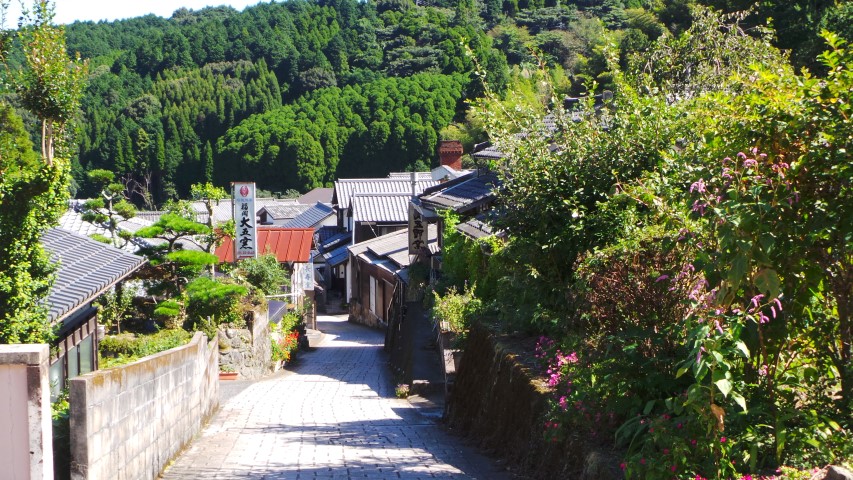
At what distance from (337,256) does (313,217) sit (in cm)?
771

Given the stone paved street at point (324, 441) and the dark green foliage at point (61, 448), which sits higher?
the dark green foliage at point (61, 448)

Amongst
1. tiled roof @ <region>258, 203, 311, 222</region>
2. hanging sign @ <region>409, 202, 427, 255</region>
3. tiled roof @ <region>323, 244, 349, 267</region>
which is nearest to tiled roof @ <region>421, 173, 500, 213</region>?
hanging sign @ <region>409, 202, 427, 255</region>

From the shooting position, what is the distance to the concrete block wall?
636cm

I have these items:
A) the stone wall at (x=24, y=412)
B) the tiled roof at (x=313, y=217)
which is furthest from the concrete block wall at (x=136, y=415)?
the tiled roof at (x=313, y=217)

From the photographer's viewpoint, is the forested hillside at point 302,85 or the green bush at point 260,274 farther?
the forested hillside at point 302,85

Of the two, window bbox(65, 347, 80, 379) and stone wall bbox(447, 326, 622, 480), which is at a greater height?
stone wall bbox(447, 326, 622, 480)

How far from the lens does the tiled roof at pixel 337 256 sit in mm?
46000

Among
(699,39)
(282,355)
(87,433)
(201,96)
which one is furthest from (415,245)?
(201,96)

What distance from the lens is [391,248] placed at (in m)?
36.9

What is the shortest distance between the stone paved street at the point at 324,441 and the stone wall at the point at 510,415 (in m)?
0.34

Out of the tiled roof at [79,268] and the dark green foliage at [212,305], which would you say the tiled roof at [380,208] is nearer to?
the dark green foliage at [212,305]

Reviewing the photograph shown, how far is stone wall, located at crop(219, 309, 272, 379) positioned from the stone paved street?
0.92m

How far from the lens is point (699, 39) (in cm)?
1266

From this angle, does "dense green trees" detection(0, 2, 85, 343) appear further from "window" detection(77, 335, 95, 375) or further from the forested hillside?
the forested hillside
